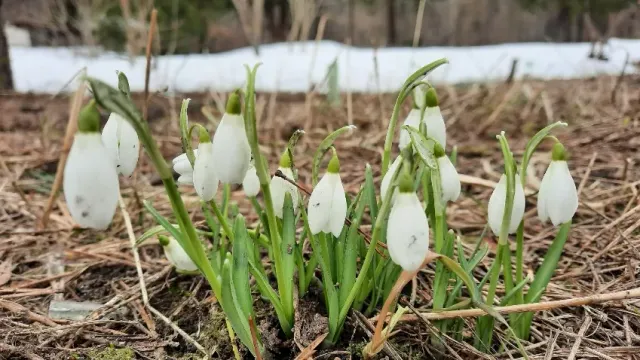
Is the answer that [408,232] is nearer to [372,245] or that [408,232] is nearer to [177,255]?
[372,245]

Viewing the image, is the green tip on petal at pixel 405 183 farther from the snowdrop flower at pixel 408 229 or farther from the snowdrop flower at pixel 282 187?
the snowdrop flower at pixel 282 187

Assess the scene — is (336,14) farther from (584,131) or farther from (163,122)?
(584,131)

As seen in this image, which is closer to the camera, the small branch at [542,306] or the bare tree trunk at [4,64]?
the small branch at [542,306]

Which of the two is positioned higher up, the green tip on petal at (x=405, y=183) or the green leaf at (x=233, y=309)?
the green tip on petal at (x=405, y=183)

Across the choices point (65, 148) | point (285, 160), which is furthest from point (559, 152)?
point (65, 148)

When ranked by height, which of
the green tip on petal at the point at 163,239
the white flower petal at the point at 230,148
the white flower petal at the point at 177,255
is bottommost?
the white flower petal at the point at 177,255

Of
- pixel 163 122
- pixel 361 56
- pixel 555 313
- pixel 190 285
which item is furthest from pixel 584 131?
pixel 361 56

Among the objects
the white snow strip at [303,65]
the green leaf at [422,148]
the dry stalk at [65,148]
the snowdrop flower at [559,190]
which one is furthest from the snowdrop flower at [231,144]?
the white snow strip at [303,65]
